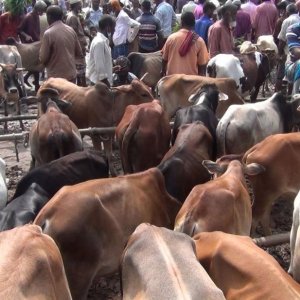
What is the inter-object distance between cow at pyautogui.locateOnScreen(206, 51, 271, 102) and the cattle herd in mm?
810

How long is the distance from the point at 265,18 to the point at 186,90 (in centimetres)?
518

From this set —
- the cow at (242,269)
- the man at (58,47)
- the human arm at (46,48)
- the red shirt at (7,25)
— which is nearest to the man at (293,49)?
the man at (58,47)

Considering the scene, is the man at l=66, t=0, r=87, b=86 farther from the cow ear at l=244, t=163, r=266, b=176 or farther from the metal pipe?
the metal pipe

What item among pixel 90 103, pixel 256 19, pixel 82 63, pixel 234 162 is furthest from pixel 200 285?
pixel 256 19

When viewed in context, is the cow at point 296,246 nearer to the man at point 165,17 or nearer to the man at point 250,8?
the man at point 165,17

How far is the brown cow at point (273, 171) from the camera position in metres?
6.56

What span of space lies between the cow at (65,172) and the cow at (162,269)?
7.05 ft

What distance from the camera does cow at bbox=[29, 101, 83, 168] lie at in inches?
284

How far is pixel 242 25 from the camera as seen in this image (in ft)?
Result: 46.3

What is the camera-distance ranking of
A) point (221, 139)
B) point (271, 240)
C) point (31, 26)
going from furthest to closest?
point (31, 26), point (221, 139), point (271, 240)

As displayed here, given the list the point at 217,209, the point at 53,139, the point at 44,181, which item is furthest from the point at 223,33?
the point at 217,209

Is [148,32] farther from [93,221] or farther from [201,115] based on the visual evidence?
[93,221]

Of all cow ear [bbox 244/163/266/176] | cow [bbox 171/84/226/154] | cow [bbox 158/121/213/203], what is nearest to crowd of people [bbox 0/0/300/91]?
cow [bbox 171/84/226/154]

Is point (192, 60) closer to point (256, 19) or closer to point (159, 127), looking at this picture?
point (159, 127)
